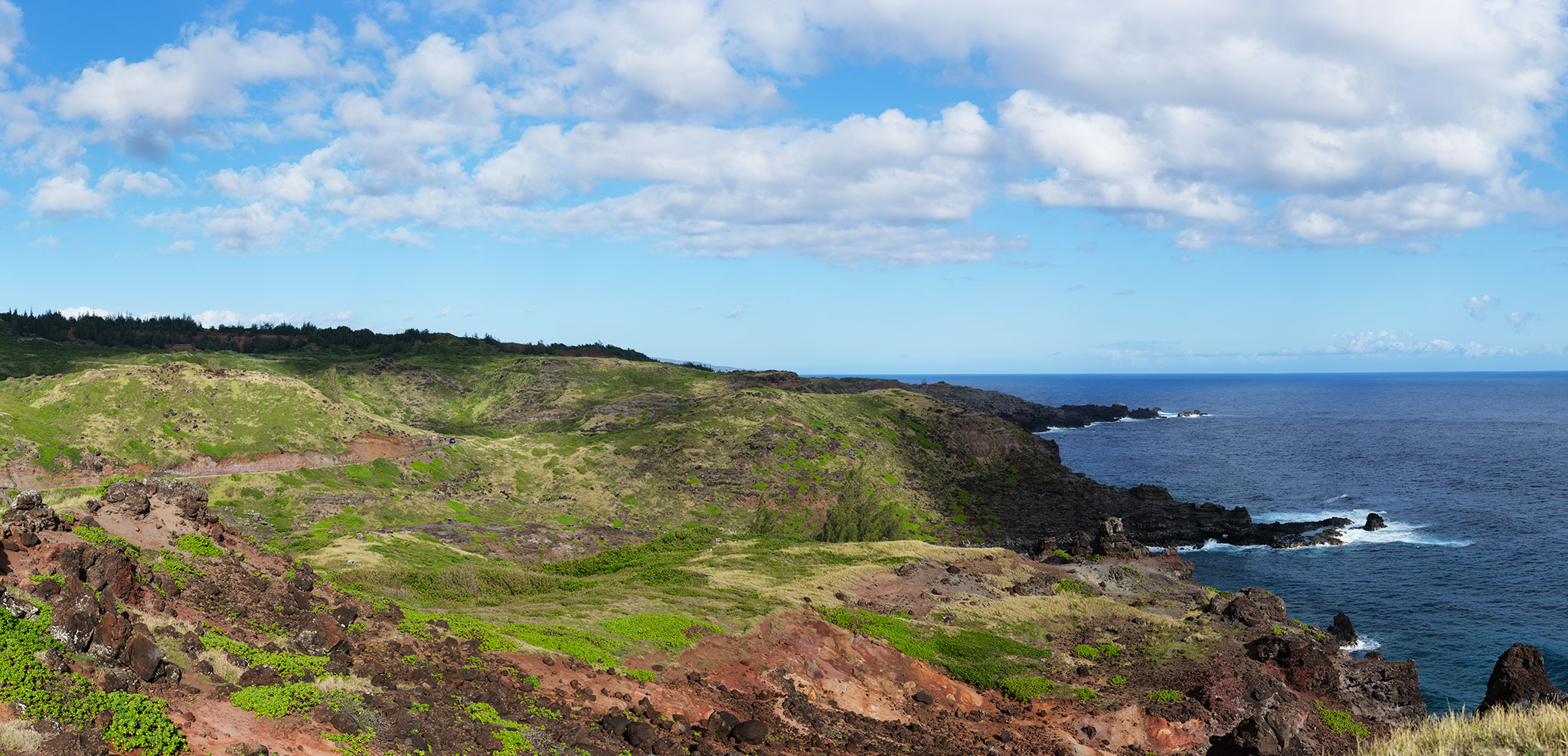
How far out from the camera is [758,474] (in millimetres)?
106500

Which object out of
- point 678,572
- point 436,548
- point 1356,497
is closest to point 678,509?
point 436,548

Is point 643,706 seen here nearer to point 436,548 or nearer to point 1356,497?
point 436,548

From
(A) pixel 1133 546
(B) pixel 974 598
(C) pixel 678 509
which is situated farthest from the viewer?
(C) pixel 678 509

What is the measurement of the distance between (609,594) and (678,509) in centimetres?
5491

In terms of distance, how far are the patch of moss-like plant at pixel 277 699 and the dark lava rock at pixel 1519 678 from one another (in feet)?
155

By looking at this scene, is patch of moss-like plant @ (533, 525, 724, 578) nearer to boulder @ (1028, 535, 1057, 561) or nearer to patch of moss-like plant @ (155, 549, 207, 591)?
boulder @ (1028, 535, 1057, 561)

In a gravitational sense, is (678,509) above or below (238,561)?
below

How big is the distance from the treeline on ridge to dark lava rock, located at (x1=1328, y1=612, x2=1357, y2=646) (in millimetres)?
151356

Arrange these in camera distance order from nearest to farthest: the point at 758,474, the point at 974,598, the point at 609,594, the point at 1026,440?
the point at 609,594, the point at 974,598, the point at 758,474, the point at 1026,440

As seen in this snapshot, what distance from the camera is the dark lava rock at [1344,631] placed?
60.9 metres

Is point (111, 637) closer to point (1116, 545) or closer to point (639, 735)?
point (639, 735)

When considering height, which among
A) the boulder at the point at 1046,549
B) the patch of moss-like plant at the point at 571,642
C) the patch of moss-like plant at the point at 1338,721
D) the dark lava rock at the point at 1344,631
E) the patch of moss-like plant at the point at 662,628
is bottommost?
the dark lava rock at the point at 1344,631

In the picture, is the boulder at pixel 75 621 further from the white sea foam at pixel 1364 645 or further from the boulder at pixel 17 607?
the white sea foam at pixel 1364 645

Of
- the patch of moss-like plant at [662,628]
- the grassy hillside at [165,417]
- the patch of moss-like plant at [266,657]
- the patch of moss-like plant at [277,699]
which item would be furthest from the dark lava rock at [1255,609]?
the grassy hillside at [165,417]
